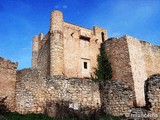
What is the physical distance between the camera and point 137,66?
82.4 ft

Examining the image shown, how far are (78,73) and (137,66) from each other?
6.63 m

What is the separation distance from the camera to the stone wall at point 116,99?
12664mm

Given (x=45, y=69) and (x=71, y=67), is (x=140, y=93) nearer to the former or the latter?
(x=71, y=67)

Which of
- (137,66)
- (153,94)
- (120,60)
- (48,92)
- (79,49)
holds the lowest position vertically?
(153,94)

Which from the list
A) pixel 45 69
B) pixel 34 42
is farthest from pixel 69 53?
pixel 34 42

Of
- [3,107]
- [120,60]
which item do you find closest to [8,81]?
[3,107]

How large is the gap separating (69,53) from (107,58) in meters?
4.70

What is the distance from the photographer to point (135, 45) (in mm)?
26062

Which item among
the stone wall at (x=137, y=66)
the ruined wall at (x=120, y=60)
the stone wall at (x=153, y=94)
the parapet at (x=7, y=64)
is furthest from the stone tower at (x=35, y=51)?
the stone wall at (x=153, y=94)

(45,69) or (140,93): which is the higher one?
(45,69)

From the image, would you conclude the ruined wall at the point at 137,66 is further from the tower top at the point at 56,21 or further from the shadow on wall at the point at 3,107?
the shadow on wall at the point at 3,107

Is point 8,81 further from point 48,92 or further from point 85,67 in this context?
point 85,67

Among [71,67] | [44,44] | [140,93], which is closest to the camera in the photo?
[140,93]

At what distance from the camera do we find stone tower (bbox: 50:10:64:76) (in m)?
23.9
